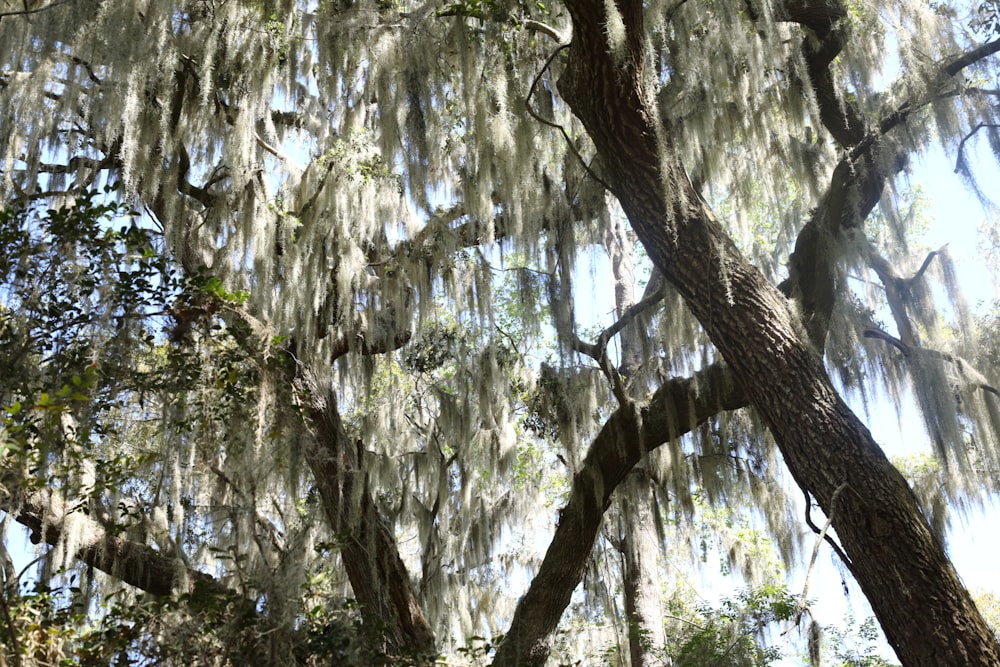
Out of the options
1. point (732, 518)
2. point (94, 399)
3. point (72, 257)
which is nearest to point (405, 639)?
point (94, 399)

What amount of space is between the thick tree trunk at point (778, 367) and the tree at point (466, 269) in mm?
13

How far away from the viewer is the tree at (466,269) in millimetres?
3701

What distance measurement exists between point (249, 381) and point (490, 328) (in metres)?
2.20

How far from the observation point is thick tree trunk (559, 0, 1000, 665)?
327 centimetres

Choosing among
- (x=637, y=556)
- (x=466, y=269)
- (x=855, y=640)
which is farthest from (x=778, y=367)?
(x=855, y=640)

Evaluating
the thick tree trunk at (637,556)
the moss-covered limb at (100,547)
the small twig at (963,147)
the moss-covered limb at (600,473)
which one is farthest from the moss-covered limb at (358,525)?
Result: the small twig at (963,147)

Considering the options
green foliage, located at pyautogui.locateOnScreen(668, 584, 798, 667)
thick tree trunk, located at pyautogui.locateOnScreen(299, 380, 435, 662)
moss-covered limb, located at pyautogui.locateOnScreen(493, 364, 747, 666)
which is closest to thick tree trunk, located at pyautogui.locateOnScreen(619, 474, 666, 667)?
green foliage, located at pyautogui.locateOnScreen(668, 584, 798, 667)

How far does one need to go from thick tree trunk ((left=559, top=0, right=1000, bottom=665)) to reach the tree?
1cm

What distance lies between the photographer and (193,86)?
564 cm

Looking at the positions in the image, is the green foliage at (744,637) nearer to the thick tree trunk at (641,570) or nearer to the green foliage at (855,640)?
the thick tree trunk at (641,570)

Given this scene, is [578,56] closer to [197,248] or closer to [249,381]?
[249,381]

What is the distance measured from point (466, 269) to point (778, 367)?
262 centimetres

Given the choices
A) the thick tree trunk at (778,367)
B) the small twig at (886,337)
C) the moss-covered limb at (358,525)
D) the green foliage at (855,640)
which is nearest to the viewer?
the thick tree trunk at (778,367)

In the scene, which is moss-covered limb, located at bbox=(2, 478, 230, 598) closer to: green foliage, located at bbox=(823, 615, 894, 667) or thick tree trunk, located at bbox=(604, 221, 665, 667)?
thick tree trunk, located at bbox=(604, 221, 665, 667)
